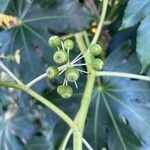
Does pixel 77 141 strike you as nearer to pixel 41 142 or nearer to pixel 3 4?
pixel 3 4

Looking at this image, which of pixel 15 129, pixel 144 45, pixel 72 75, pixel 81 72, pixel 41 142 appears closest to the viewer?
pixel 72 75

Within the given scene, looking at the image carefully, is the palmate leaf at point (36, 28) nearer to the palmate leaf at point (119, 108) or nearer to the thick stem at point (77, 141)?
the palmate leaf at point (119, 108)

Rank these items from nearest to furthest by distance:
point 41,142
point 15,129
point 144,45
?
point 144,45
point 15,129
point 41,142

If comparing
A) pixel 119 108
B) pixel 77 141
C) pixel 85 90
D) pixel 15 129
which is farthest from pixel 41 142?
pixel 77 141

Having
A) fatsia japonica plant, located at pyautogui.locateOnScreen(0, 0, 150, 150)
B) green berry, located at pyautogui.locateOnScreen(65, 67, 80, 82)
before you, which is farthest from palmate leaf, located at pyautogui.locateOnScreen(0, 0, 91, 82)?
green berry, located at pyautogui.locateOnScreen(65, 67, 80, 82)

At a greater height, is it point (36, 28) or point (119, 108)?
point (36, 28)

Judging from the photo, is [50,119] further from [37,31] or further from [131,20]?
[131,20]

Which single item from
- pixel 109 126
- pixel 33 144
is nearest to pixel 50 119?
pixel 109 126

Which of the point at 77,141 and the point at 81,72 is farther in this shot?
the point at 81,72
